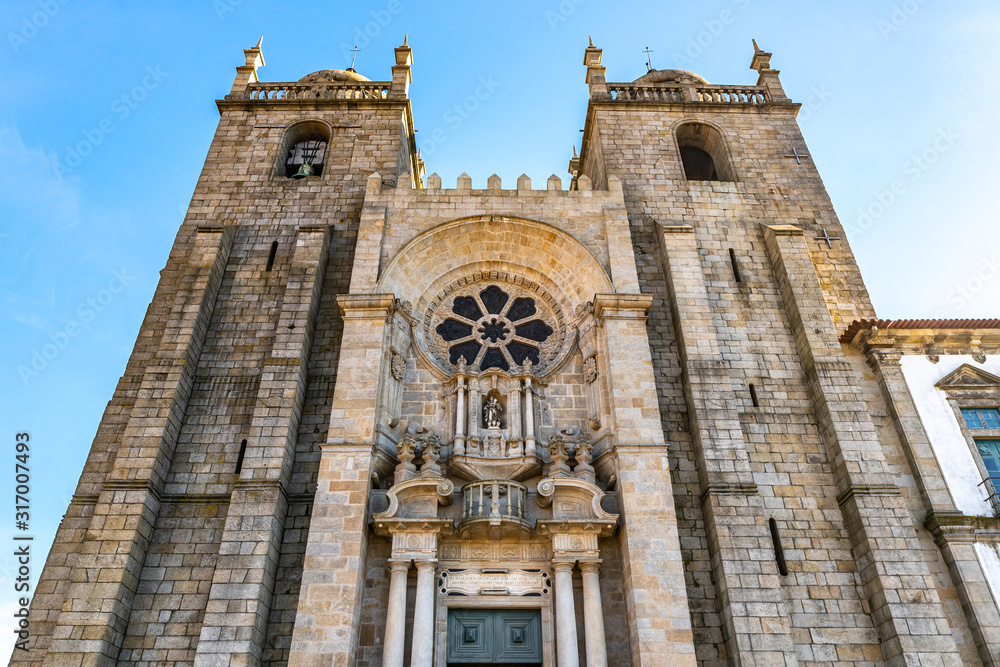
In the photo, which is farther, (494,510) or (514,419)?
(514,419)

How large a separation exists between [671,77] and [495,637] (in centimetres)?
1825

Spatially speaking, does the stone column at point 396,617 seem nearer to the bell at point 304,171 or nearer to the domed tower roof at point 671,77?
the bell at point 304,171

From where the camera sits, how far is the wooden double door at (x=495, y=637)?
1100cm

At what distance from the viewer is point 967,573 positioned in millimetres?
11883

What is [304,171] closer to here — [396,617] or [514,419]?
[514,419]

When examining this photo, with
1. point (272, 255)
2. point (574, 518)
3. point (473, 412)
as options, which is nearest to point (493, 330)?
point (473, 412)

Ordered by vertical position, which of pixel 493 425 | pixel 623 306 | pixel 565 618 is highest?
pixel 623 306

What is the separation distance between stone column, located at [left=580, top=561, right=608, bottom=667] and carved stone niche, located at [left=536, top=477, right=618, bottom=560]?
22cm

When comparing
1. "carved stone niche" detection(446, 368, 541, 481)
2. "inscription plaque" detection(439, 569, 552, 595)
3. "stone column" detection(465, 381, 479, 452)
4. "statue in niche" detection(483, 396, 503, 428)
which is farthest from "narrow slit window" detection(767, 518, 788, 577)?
"stone column" detection(465, 381, 479, 452)

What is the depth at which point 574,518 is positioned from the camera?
454 inches

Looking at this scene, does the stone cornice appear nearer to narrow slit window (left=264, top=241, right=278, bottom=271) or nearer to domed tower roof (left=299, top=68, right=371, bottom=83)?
narrow slit window (left=264, top=241, right=278, bottom=271)

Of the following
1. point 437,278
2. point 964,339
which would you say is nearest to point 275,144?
point 437,278

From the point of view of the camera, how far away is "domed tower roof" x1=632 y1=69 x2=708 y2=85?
22516mm

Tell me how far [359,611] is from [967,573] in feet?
32.5
